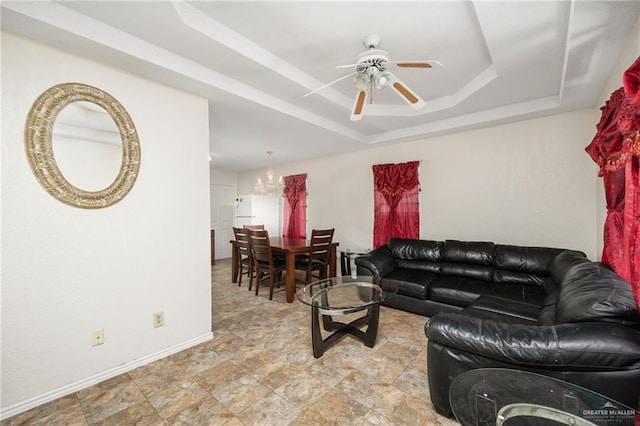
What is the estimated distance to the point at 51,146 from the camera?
1.71 metres

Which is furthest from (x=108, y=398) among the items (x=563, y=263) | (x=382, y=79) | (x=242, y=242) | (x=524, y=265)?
(x=524, y=265)

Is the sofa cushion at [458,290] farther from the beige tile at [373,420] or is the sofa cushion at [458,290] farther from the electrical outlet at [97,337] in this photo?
the electrical outlet at [97,337]

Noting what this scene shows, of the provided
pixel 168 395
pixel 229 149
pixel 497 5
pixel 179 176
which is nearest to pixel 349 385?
pixel 168 395

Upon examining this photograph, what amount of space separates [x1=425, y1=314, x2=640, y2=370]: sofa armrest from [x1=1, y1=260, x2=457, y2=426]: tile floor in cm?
56

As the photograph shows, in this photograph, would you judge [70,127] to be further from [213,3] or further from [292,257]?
[292,257]

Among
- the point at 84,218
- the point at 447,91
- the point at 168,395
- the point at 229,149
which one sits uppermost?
the point at 447,91

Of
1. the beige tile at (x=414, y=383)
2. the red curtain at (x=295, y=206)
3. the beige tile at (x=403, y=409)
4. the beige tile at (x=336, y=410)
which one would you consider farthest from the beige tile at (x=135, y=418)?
the red curtain at (x=295, y=206)

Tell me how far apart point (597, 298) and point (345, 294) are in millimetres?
1755

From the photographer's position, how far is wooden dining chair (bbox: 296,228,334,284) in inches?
147

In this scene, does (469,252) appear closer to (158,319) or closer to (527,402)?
(527,402)

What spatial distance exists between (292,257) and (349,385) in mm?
1917

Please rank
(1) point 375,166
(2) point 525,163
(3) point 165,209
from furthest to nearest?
(1) point 375,166 → (2) point 525,163 → (3) point 165,209

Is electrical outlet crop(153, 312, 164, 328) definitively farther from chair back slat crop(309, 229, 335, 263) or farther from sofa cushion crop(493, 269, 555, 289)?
sofa cushion crop(493, 269, 555, 289)

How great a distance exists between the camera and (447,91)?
9.67 feet
